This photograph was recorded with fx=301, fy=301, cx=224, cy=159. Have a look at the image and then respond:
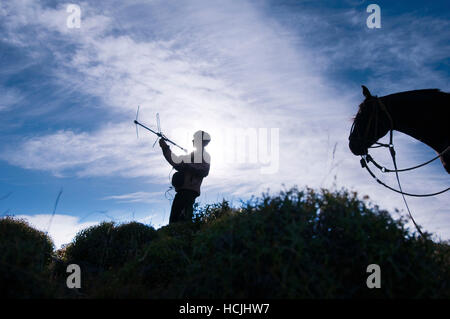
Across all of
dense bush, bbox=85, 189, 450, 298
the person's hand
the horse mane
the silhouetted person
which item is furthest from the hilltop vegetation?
the person's hand

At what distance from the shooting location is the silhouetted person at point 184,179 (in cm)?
984

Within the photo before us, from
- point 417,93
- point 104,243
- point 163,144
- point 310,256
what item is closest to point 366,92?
point 417,93

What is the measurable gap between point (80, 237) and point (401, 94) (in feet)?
31.0

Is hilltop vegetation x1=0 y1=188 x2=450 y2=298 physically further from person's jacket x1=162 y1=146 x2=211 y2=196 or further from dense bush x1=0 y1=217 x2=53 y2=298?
person's jacket x1=162 y1=146 x2=211 y2=196

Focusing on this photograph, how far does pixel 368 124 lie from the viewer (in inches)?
292

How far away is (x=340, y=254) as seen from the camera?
11.8ft

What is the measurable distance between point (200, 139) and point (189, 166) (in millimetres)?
1179

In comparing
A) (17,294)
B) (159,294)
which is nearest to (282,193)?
(159,294)

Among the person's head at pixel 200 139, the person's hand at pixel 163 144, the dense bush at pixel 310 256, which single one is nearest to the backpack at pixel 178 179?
the person's hand at pixel 163 144

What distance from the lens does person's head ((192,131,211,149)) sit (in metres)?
10.5

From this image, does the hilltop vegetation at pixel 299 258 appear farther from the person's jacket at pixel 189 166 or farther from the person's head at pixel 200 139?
the person's head at pixel 200 139
